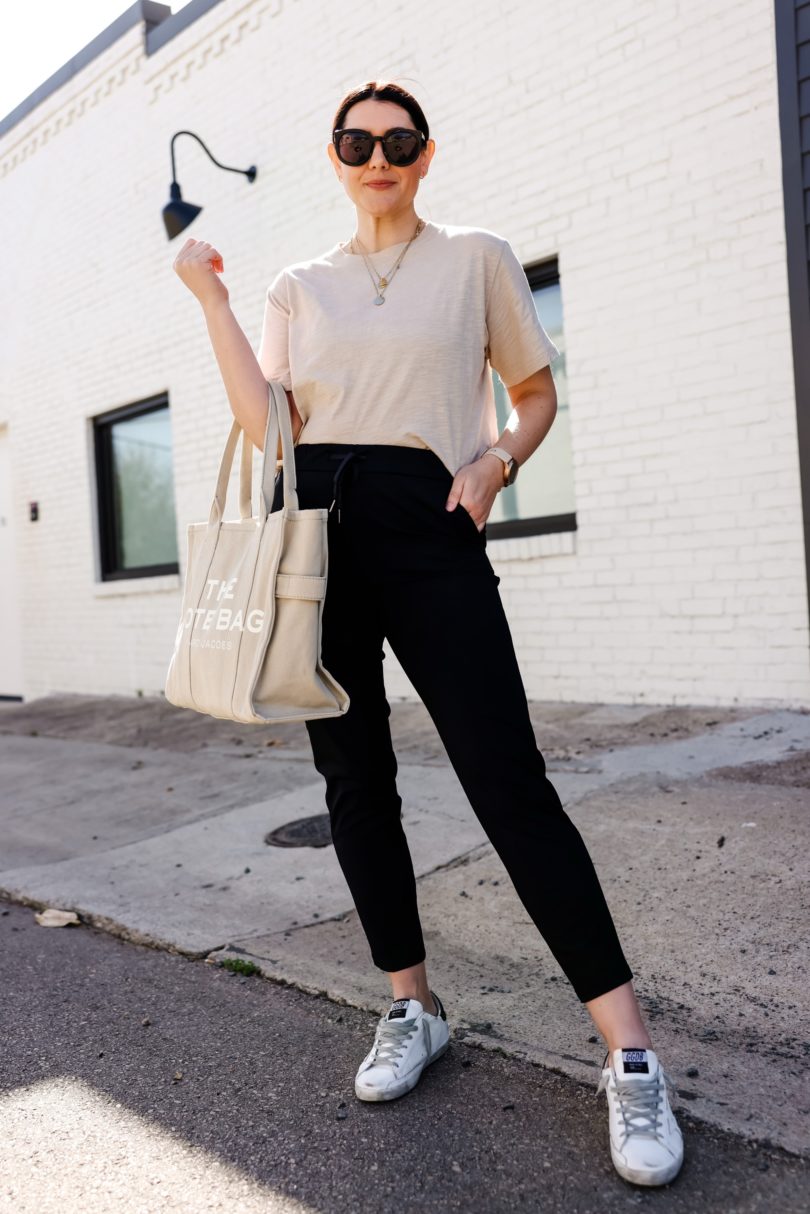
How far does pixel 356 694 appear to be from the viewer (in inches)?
79.4

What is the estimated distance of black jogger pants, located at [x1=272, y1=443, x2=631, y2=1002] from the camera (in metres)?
1.84

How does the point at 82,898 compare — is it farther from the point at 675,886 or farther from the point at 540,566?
the point at 540,566

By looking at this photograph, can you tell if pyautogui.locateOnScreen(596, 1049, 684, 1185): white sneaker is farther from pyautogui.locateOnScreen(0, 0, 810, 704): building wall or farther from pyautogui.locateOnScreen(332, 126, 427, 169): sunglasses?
pyautogui.locateOnScreen(0, 0, 810, 704): building wall

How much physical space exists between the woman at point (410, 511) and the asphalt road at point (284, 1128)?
0.11 metres

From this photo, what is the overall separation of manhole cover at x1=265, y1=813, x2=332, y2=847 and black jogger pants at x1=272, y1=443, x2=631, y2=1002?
1.68 meters

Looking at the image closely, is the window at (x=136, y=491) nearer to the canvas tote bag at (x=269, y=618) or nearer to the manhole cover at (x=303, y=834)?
the manhole cover at (x=303, y=834)

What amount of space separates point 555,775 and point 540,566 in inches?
75.0

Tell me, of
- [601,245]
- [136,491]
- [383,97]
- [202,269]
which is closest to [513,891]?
[202,269]

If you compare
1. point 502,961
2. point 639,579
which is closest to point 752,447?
point 639,579

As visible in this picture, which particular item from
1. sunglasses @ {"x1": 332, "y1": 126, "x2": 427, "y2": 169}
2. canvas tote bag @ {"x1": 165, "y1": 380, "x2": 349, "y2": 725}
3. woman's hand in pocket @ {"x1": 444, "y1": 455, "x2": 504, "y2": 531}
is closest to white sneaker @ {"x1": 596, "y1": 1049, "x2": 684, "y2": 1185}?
canvas tote bag @ {"x1": 165, "y1": 380, "x2": 349, "y2": 725}

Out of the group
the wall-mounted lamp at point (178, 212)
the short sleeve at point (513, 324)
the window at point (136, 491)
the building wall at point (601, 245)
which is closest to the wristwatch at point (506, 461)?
the short sleeve at point (513, 324)

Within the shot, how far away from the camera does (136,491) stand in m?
8.91

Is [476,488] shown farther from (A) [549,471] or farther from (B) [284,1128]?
(A) [549,471]

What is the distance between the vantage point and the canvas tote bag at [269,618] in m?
1.87
